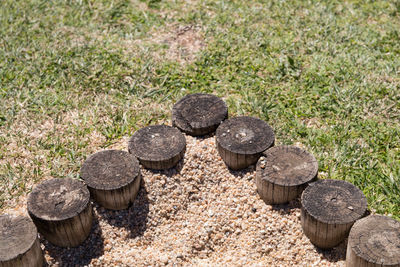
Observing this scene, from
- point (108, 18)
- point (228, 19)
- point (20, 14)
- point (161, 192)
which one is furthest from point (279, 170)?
point (20, 14)

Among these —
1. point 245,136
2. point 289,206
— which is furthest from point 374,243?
point 245,136

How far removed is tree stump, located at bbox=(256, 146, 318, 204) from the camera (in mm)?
4254

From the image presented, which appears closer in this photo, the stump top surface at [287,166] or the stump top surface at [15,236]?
the stump top surface at [15,236]

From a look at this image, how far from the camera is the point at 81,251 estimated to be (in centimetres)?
419

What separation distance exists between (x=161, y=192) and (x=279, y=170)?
1097mm

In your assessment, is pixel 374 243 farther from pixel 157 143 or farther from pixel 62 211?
pixel 62 211

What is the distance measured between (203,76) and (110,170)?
7.64 ft

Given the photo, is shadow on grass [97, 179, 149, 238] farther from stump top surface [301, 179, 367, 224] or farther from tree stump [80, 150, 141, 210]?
stump top surface [301, 179, 367, 224]

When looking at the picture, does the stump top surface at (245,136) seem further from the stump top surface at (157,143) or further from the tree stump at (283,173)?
the stump top surface at (157,143)

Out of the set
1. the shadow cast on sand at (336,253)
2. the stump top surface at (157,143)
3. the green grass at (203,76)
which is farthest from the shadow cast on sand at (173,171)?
the shadow cast on sand at (336,253)

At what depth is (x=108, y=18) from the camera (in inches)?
292

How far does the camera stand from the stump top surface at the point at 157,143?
15.1 ft

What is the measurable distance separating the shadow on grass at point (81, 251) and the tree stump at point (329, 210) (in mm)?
1747

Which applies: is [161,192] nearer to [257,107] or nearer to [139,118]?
[139,118]
